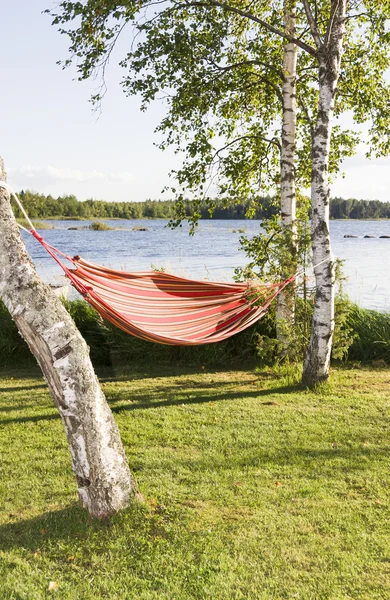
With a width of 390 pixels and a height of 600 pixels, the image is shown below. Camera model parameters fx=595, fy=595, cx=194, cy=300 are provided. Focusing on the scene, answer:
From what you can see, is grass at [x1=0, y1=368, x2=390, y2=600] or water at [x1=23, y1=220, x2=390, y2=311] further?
water at [x1=23, y1=220, x2=390, y2=311]

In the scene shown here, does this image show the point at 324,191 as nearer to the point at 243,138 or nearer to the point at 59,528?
the point at 243,138

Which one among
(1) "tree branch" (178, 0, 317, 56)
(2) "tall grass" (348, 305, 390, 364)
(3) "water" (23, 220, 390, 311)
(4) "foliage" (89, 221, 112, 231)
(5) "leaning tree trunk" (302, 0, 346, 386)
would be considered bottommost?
(3) "water" (23, 220, 390, 311)

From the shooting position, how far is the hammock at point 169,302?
342 centimetres

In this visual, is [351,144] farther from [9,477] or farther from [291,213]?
[9,477]

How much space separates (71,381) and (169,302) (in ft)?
6.09

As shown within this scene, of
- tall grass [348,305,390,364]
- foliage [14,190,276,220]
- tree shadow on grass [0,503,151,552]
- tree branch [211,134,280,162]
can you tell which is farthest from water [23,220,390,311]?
tree shadow on grass [0,503,151,552]

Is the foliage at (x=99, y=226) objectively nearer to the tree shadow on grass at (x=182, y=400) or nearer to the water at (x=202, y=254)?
the water at (x=202, y=254)

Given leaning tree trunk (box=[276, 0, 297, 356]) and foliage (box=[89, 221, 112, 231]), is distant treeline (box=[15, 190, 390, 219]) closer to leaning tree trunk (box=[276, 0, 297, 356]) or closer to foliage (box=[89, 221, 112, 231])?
foliage (box=[89, 221, 112, 231])

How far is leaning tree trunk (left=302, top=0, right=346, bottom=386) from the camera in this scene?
11.8ft

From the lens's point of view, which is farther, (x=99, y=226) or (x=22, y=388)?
(x=99, y=226)

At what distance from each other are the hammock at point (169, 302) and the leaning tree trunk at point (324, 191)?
39 centimetres

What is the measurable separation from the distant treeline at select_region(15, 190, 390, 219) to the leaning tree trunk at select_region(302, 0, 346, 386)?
23724 millimetres

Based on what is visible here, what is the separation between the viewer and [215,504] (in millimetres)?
2326

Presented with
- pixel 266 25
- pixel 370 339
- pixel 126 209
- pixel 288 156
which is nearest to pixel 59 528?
pixel 266 25
